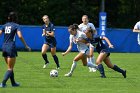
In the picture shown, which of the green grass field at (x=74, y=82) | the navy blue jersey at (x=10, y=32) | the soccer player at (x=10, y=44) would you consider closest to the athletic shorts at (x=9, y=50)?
the soccer player at (x=10, y=44)

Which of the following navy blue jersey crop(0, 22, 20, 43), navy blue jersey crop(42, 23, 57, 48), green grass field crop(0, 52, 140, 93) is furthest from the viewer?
navy blue jersey crop(42, 23, 57, 48)

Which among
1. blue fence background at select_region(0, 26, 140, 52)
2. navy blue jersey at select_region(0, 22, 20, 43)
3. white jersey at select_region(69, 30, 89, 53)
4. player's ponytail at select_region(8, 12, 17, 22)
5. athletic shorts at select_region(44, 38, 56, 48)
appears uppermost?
player's ponytail at select_region(8, 12, 17, 22)

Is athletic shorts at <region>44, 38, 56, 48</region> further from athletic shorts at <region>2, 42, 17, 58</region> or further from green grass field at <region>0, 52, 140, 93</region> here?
athletic shorts at <region>2, 42, 17, 58</region>

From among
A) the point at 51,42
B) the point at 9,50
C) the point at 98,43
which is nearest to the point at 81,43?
the point at 98,43

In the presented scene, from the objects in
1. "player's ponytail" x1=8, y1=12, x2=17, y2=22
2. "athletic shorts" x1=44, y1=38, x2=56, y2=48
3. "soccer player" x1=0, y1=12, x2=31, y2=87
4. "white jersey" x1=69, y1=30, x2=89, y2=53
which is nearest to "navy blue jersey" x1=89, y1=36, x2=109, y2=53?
"white jersey" x1=69, y1=30, x2=89, y2=53

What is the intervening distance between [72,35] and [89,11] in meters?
31.1

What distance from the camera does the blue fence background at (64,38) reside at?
35.8m

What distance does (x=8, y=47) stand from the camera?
13805mm

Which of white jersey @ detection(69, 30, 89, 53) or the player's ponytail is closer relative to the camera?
the player's ponytail

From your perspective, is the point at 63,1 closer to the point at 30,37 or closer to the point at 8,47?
the point at 30,37

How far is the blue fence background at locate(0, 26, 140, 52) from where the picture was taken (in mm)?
35812

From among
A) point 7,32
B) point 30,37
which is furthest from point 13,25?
point 30,37

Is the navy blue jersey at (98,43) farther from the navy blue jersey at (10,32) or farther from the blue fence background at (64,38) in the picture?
the blue fence background at (64,38)

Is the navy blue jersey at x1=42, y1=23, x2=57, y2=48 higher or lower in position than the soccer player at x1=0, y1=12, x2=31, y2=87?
lower
